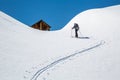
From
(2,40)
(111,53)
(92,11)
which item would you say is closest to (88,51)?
(111,53)

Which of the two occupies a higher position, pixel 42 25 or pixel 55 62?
pixel 42 25

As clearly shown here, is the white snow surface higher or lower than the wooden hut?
lower

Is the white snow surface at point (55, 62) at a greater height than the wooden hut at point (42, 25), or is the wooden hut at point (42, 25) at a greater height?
the wooden hut at point (42, 25)

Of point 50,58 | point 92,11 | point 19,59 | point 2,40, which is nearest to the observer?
→ point 19,59

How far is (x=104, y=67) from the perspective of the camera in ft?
39.7

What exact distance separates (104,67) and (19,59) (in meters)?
5.43

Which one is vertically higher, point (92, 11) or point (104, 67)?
point (92, 11)

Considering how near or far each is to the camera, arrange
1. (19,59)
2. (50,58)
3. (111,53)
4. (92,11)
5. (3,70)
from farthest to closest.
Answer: (92,11), (111,53), (50,58), (19,59), (3,70)

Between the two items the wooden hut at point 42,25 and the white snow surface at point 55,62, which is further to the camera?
the wooden hut at point 42,25

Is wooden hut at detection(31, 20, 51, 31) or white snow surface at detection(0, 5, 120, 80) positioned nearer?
white snow surface at detection(0, 5, 120, 80)

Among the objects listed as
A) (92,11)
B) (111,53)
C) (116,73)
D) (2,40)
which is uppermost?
(92,11)

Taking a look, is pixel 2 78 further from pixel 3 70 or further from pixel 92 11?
pixel 92 11

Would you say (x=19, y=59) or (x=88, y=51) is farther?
(x=88, y=51)

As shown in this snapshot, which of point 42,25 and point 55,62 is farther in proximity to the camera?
point 42,25
